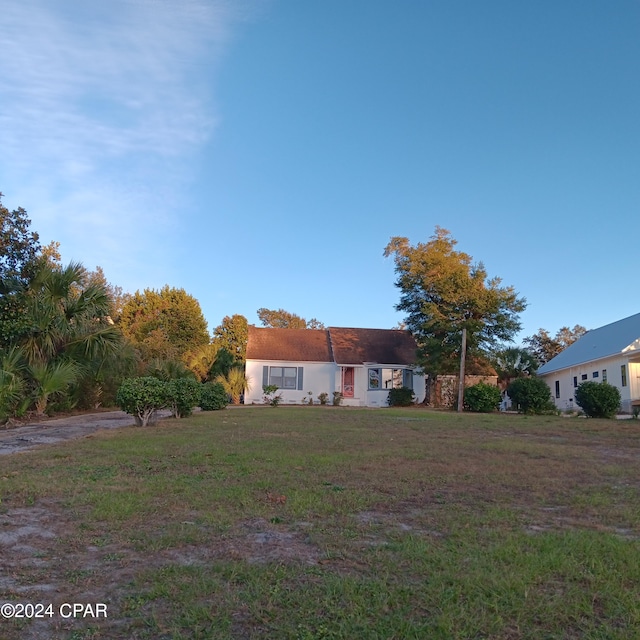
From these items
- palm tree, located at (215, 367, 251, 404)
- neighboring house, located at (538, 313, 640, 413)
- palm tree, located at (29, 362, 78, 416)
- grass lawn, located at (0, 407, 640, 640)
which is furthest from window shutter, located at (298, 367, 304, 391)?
grass lawn, located at (0, 407, 640, 640)

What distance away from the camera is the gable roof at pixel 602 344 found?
25639 mm

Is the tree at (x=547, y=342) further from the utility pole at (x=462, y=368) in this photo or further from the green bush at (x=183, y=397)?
the green bush at (x=183, y=397)

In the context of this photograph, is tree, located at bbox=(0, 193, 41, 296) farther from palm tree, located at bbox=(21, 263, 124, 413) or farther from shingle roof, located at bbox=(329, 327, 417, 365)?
shingle roof, located at bbox=(329, 327, 417, 365)

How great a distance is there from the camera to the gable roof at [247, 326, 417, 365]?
30250 millimetres

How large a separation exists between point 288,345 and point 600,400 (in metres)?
16.1

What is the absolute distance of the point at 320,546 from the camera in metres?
4.17

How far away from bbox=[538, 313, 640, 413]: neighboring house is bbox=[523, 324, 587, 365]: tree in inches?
655

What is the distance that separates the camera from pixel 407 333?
106ft

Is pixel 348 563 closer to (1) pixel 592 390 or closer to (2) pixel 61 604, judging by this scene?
(2) pixel 61 604

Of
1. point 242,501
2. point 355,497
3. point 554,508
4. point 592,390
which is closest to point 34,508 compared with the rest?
point 242,501

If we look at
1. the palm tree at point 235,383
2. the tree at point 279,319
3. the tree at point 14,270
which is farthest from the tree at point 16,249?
the tree at point 279,319

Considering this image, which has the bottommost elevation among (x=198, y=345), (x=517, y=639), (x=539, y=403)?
(x=517, y=639)

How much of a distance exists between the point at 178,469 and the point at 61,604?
4.23m

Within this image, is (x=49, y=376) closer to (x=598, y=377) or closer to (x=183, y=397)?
(x=183, y=397)
